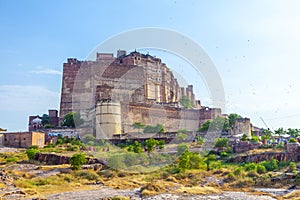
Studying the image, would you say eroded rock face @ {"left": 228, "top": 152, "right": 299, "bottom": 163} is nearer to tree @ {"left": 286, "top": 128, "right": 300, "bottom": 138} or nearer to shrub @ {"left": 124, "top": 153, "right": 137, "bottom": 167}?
shrub @ {"left": 124, "top": 153, "right": 137, "bottom": 167}

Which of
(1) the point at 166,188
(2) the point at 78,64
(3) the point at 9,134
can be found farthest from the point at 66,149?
(2) the point at 78,64

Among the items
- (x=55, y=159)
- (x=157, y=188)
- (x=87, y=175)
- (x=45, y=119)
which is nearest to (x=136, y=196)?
(x=157, y=188)

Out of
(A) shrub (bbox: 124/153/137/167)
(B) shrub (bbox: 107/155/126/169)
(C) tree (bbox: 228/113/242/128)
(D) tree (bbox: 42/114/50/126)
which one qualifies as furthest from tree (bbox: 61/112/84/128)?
(B) shrub (bbox: 107/155/126/169)

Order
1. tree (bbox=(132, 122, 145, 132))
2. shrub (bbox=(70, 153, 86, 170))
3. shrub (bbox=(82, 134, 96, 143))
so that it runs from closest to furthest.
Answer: shrub (bbox=(70, 153, 86, 170)), shrub (bbox=(82, 134, 96, 143)), tree (bbox=(132, 122, 145, 132))

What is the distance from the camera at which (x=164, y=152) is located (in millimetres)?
21531

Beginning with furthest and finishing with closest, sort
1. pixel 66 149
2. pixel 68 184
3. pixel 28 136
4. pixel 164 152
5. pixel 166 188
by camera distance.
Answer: pixel 28 136
pixel 66 149
pixel 164 152
pixel 68 184
pixel 166 188

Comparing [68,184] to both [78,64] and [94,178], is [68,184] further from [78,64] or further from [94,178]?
[78,64]

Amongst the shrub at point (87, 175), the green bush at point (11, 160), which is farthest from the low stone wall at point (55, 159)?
the shrub at point (87, 175)

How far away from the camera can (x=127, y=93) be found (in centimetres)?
3631

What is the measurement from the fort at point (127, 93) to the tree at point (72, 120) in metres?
0.46

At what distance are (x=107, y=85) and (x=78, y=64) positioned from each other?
3.31 meters

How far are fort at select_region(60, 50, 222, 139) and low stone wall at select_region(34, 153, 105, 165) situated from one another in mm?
9976

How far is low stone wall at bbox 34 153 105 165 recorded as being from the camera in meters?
18.7

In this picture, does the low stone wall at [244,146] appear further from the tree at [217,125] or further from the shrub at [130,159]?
the tree at [217,125]
